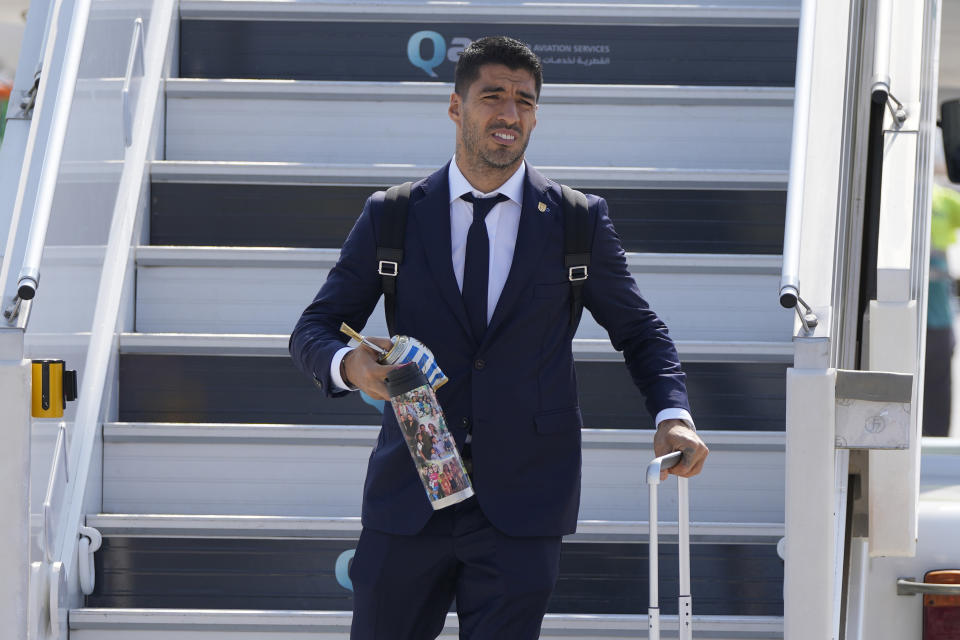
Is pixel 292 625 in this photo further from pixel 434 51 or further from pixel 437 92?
pixel 434 51

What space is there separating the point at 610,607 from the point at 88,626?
1.27 m

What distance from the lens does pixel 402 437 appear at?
2.54 metres

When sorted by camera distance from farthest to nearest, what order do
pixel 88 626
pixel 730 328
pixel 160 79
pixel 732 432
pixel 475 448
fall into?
pixel 160 79 → pixel 730 328 → pixel 732 432 → pixel 88 626 → pixel 475 448

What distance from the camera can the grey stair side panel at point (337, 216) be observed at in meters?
3.82

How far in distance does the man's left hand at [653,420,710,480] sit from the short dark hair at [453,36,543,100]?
28.4 inches

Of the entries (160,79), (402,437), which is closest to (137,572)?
(402,437)

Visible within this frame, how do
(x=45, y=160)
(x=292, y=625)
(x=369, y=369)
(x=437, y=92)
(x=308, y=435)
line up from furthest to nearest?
(x=437, y=92) < (x=308, y=435) < (x=292, y=625) < (x=45, y=160) < (x=369, y=369)

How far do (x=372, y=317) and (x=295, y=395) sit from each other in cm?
33

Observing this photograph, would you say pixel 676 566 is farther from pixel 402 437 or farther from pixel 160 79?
pixel 160 79

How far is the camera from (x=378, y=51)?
420cm

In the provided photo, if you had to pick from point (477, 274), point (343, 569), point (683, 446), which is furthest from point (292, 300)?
point (683, 446)

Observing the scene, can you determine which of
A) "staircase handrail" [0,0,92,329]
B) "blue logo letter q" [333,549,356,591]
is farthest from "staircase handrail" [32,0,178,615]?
"blue logo letter q" [333,549,356,591]

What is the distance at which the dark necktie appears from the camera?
2.56 meters

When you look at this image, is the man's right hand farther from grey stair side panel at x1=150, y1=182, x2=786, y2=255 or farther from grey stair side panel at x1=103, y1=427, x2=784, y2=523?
grey stair side panel at x1=150, y1=182, x2=786, y2=255
